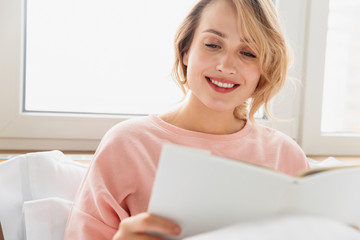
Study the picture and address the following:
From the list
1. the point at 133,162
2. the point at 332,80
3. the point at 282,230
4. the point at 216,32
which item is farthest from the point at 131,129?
the point at 332,80

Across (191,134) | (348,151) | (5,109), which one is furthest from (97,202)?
(348,151)

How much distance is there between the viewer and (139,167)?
2.99 ft

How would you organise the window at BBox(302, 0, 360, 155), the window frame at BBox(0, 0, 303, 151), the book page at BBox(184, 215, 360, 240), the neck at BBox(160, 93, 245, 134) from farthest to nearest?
the window at BBox(302, 0, 360, 155) < the window frame at BBox(0, 0, 303, 151) < the neck at BBox(160, 93, 245, 134) < the book page at BBox(184, 215, 360, 240)

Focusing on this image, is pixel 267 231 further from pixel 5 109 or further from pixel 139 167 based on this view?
pixel 5 109

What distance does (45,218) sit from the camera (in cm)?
89

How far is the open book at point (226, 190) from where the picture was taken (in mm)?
538

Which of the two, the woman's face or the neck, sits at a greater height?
the woman's face

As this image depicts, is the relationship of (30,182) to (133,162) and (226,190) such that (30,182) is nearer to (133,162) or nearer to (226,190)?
(133,162)

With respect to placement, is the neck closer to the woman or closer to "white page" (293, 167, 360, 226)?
the woman

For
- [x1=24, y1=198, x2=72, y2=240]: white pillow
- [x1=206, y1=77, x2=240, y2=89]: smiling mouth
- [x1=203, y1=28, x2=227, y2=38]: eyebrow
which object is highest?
[x1=203, y1=28, x2=227, y2=38]: eyebrow

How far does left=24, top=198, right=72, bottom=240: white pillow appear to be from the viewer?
89 centimetres

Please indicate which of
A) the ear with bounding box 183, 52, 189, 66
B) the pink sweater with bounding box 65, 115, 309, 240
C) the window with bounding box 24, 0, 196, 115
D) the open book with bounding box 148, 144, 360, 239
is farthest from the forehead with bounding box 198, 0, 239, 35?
the open book with bounding box 148, 144, 360, 239

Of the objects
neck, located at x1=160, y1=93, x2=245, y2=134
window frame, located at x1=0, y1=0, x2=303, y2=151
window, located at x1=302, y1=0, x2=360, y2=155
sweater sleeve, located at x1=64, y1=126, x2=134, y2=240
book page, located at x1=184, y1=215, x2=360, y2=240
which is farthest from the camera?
window, located at x1=302, y1=0, x2=360, y2=155

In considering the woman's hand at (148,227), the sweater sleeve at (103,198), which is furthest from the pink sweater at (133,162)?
the woman's hand at (148,227)
